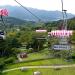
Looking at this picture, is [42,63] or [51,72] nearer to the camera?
[51,72]

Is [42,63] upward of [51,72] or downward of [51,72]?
upward

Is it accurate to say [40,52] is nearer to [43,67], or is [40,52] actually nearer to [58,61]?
[58,61]

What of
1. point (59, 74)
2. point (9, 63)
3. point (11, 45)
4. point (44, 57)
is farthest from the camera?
point (11, 45)

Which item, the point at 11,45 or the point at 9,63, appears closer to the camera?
the point at 9,63

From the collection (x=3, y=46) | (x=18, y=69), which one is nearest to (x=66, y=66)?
(x=18, y=69)

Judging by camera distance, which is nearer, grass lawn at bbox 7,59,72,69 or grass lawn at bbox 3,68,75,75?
grass lawn at bbox 3,68,75,75

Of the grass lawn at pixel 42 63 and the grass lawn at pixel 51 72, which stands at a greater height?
the grass lawn at pixel 42 63

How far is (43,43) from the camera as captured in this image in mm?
45938

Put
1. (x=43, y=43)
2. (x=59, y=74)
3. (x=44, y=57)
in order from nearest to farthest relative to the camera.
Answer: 1. (x=59, y=74)
2. (x=44, y=57)
3. (x=43, y=43)

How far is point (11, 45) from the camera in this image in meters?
41.8

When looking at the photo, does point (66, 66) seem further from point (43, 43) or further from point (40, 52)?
point (43, 43)

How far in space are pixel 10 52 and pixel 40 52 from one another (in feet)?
15.1

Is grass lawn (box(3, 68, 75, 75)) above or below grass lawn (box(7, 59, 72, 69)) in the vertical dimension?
below

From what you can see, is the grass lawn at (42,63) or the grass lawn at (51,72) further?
the grass lawn at (42,63)
